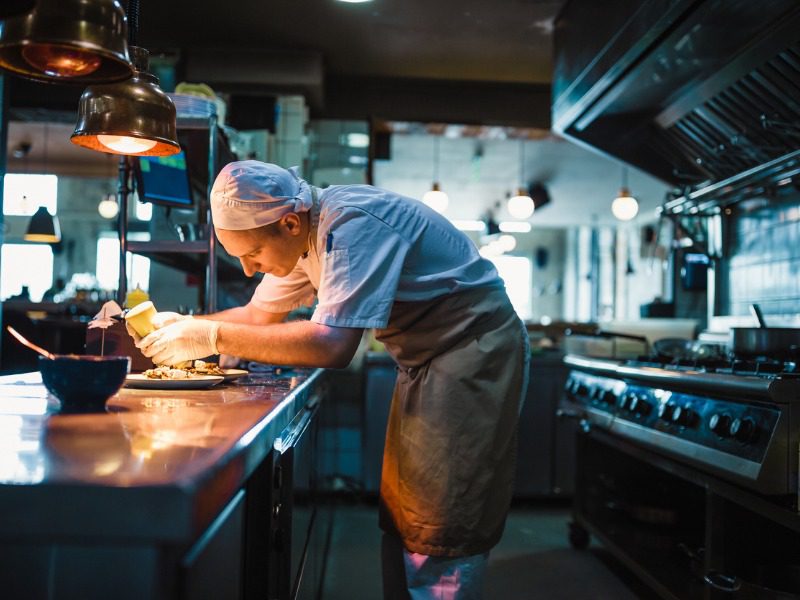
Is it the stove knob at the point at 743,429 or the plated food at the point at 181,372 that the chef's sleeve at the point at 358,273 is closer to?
the plated food at the point at 181,372

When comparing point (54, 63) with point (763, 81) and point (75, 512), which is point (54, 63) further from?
point (763, 81)

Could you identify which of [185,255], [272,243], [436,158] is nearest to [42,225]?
[436,158]

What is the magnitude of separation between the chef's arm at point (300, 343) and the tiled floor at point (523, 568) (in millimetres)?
→ 1637

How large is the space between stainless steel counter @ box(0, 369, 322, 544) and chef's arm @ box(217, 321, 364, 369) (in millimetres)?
237

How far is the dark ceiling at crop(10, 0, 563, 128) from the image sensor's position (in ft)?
14.5

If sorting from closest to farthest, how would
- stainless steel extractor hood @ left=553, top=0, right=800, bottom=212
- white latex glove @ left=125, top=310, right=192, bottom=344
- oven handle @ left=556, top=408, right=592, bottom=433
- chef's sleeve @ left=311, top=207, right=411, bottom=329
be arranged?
chef's sleeve @ left=311, top=207, right=411, bottom=329
white latex glove @ left=125, top=310, right=192, bottom=344
stainless steel extractor hood @ left=553, top=0, right=800, bottom=212
oven handle @ left=556, top=408, right=592, bottom=433

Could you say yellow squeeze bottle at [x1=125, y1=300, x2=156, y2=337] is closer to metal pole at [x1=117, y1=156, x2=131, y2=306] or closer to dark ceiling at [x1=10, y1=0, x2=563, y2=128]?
metal pole at [x1=117, y1=156, x2=131, y2=306]

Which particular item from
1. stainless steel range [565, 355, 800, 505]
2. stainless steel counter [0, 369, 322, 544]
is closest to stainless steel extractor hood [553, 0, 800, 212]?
stainless steel range [565, 355, 800, 505]

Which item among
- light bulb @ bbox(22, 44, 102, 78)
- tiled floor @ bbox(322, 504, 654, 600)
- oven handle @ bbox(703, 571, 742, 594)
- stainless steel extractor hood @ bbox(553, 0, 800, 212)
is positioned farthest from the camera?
tiled floor @ bbox(322, 504, 654, 600)

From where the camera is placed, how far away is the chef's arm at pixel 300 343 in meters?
1.44

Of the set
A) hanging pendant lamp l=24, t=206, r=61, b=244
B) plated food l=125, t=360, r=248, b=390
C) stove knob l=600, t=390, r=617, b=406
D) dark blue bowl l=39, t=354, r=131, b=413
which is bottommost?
stove knob l=600, t=390, r=617, b=406

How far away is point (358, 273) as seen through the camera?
145cm

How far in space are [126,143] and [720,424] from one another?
178 cm

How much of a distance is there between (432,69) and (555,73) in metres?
1.62
